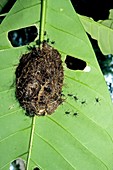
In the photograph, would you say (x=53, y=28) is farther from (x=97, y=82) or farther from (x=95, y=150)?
(x=95, y=150)

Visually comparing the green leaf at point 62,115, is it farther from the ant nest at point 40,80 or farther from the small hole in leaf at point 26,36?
the small hole in leaf at point 26,36

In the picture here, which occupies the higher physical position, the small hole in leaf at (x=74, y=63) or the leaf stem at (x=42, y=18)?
the leaf stem at (x=42, y=18)

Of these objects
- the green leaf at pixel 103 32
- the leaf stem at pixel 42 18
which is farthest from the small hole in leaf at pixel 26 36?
the green leaf at pixel 103 32

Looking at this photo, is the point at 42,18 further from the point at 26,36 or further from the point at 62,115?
the point at 26,36

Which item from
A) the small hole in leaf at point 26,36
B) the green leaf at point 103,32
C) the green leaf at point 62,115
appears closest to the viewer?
the green leaf at point 62,115

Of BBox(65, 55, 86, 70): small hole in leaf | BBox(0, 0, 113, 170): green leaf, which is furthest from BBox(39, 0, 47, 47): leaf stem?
BBox(65, 55, 86, 70): small hole in leaf

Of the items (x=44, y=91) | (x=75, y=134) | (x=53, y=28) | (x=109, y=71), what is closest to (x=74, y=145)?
(x=75, y=134)
